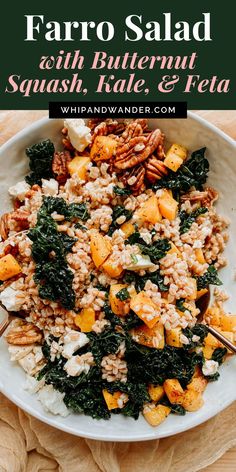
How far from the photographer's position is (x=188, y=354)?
3.71 metres

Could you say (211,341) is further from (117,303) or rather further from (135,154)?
(135,154)

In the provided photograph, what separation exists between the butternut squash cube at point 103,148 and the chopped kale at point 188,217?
67 cm

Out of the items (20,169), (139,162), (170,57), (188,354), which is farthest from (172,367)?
(170,57)

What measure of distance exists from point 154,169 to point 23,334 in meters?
1.50

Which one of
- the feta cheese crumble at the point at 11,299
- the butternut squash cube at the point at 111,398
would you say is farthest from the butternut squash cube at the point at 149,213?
the butternut squash cube at the point at 111,398

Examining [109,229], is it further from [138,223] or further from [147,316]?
[147,316]

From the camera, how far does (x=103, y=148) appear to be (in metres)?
3.78

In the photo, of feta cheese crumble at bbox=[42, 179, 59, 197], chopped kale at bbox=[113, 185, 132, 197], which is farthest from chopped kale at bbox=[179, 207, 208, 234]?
feta cheese crumble at bbox=[42, 179, 59, 197]

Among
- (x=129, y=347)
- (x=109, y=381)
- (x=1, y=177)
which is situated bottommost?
(x=109, y=381)

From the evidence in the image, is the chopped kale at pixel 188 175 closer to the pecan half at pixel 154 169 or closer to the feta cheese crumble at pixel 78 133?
the pecan half at pixel 154 169

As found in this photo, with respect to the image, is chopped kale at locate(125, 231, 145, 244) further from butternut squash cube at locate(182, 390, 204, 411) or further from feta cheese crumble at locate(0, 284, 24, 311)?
butternut squash cube at locate(182, 390, 204, 411)

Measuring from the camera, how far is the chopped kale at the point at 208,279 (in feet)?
12.4

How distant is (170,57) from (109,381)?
248 centimetres

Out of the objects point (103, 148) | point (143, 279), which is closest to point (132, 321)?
point (143, 279)
